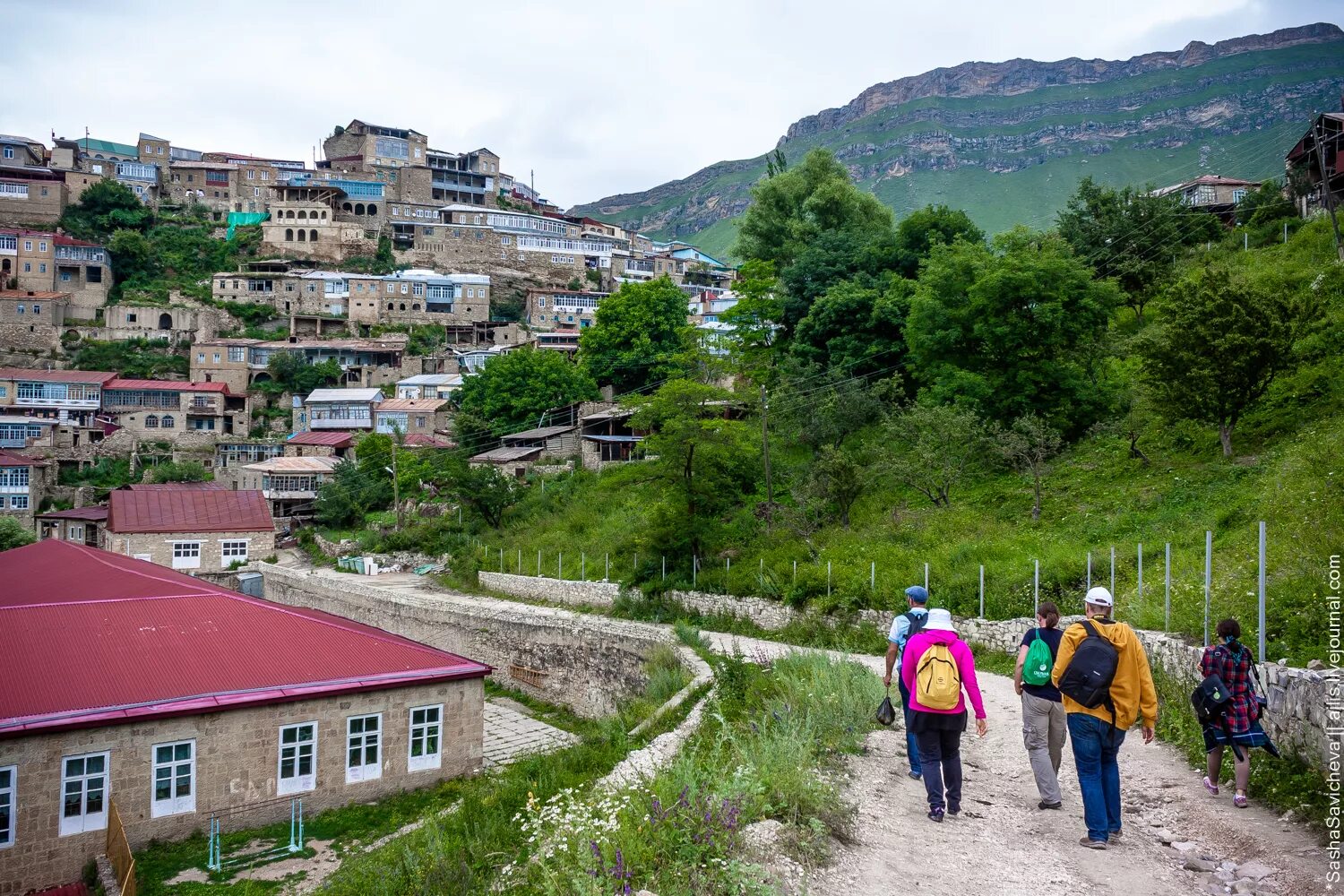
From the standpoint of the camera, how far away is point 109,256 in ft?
226

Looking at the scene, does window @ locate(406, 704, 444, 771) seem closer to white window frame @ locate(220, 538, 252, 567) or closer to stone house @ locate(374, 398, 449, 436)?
white window frame @ locate(220, 538, 252, 567)

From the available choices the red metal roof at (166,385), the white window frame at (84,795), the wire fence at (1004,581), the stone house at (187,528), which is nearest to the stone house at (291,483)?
the stone house at (187,528)

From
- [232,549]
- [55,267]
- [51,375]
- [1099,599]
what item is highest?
[55,267]

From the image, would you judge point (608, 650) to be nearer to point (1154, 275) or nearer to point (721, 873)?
point (721, 873)

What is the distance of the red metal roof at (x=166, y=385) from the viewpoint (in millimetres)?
55875

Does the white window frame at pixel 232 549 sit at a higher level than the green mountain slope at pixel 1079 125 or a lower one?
lower

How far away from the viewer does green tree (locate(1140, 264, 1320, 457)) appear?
15750 mm

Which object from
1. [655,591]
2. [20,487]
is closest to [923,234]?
[655,591]

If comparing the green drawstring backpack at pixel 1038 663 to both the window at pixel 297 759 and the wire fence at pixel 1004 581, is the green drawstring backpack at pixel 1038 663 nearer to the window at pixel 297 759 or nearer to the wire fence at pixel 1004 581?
the wire fence at pixel 1004 581

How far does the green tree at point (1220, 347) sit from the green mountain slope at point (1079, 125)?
83614 millimetres

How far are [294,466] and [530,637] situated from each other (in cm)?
3108

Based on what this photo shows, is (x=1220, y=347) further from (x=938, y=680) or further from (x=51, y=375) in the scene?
(x=51, y=375)

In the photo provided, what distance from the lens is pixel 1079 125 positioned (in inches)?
5325

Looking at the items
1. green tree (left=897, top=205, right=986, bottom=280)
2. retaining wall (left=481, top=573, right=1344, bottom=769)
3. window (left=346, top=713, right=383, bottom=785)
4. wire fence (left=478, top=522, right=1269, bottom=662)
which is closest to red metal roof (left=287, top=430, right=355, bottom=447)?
wire fence (left=478, top=522, right=1269, bottom=662)
